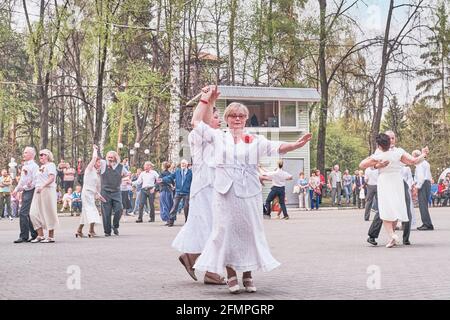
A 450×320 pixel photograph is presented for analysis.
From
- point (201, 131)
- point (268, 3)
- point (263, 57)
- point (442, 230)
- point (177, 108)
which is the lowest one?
point (442, 230)

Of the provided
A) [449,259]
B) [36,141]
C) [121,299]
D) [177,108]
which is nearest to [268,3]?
[177,108]

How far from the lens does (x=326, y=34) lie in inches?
1861

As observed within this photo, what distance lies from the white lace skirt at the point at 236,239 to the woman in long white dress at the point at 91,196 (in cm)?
1057

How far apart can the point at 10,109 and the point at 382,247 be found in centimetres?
3123

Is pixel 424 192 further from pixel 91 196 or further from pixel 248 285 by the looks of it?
pixel 248 285

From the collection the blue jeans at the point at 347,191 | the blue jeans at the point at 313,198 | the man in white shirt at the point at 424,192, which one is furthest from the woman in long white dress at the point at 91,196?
the blue jeans at the point at 347,191

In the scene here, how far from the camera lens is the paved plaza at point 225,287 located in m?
7.80

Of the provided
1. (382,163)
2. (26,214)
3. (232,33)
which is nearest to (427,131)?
(232,33)

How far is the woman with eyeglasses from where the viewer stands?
16.2m

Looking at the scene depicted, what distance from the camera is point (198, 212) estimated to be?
30.6 ft

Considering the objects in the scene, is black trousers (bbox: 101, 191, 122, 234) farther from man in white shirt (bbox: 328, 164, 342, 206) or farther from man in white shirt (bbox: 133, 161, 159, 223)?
man in white shirt (bbox: 328, 164, 342, 206)

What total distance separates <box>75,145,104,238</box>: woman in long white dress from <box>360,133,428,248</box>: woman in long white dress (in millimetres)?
7095

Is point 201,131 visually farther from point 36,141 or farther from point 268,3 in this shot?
point 36,141

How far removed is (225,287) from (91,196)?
1104 centimetres
